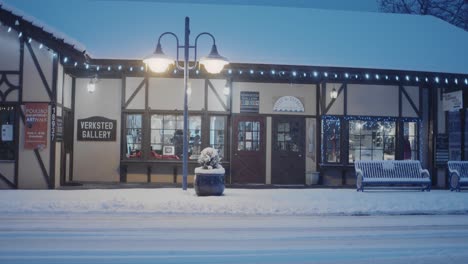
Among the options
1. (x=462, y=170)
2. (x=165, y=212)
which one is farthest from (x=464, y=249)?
(x=462, y=170)

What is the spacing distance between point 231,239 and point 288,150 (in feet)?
33.5

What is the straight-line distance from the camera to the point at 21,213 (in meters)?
11.0

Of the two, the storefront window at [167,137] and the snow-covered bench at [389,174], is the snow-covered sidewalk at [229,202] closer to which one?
the snow-covered bench at [389,174]

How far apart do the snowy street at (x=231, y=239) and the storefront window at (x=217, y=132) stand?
703 centimetres

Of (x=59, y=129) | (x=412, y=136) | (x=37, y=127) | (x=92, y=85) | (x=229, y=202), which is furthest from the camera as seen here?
(x=412, y=136)

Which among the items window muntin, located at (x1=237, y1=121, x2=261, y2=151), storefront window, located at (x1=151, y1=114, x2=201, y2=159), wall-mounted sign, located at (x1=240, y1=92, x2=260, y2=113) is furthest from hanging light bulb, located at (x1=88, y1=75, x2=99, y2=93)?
window muntin, located at (x1=237, y1=121, x2=261, y2=151)

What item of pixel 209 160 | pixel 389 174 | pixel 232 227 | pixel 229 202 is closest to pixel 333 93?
pixel 389 174

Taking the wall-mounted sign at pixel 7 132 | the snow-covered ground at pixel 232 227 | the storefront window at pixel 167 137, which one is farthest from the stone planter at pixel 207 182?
the wall-mounted sign at pixel 7 132

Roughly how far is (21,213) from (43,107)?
4931 mm

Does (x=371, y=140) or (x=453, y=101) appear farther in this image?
(x=371, y=140)

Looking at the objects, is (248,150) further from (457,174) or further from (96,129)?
(457,174)

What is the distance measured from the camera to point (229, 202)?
12328mm

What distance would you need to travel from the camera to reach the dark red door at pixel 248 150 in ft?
58.9

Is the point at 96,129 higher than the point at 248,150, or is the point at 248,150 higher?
the point at 96,129
